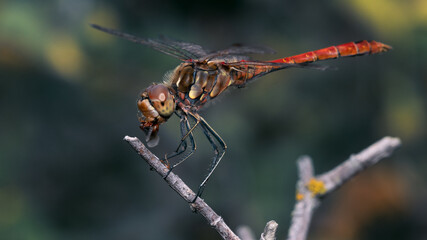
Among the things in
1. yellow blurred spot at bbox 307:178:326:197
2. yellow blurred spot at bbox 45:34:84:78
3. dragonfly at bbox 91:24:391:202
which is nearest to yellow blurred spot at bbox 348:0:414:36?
dragonfly at bbox 91:24:391:202

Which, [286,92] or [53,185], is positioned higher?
[286,92]

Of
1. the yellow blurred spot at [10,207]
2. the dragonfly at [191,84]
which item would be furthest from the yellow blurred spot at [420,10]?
the yellow blurred spot at [10,207]

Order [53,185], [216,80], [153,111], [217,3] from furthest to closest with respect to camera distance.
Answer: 1. [217,3]
2. [53,185]
3. [216,80]
4. [153,111]

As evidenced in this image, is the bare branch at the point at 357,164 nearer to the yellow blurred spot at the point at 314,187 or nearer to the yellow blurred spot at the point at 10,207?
the yellow blurred spot at the point at 314,187

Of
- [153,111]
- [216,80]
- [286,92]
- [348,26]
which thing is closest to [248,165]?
[286,92]

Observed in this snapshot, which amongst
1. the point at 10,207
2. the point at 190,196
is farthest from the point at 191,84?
the point at 10,207

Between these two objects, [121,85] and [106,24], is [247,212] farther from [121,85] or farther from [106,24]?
[106,24]
